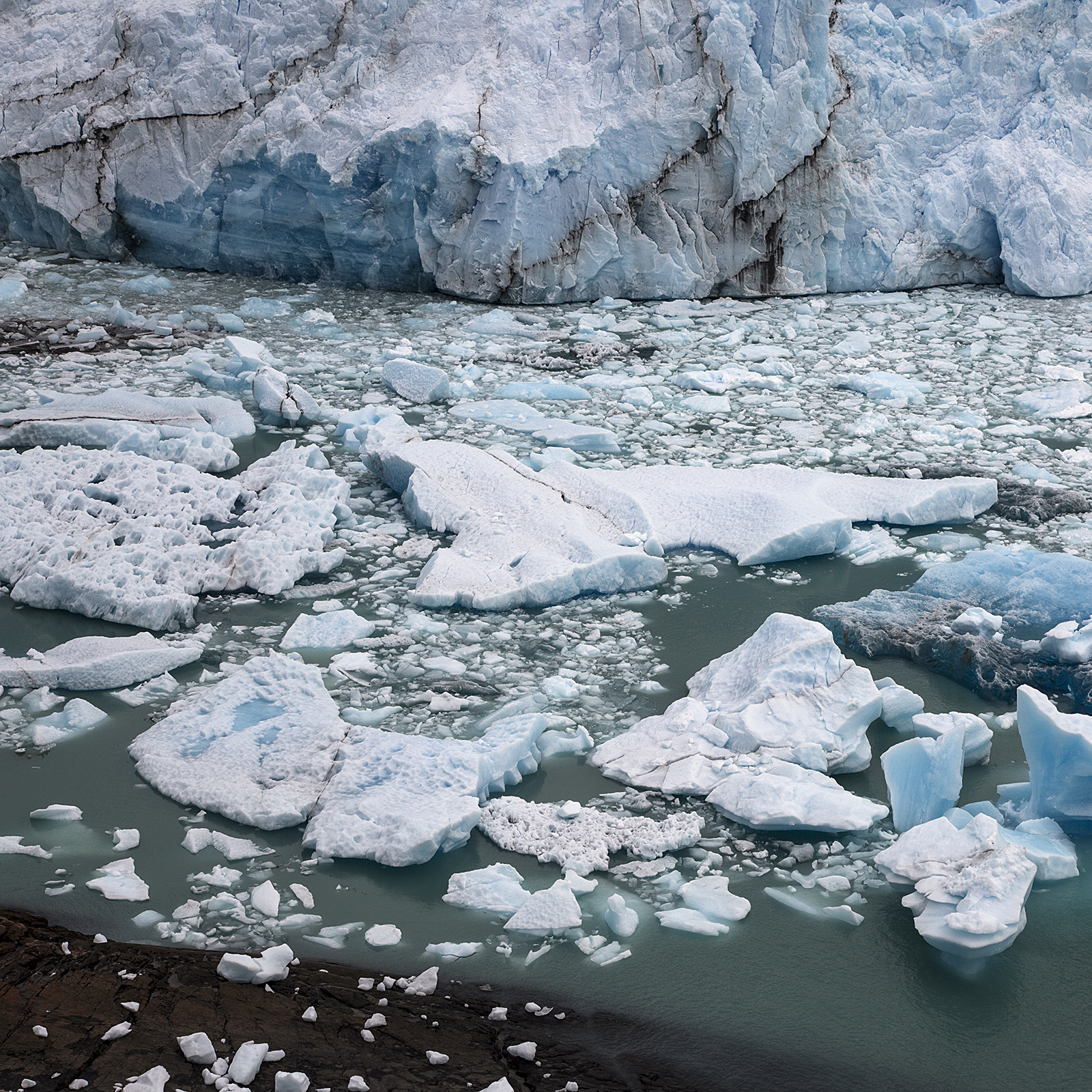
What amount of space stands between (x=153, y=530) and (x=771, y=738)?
6.27 feet

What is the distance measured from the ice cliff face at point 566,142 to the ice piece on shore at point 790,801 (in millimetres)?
4332

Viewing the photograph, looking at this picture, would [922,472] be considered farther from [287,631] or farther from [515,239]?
[515,239]

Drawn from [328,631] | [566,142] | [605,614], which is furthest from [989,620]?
[566,142]

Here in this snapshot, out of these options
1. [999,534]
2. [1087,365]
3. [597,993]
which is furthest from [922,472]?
[597,993]

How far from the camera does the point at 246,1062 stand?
1.66 m

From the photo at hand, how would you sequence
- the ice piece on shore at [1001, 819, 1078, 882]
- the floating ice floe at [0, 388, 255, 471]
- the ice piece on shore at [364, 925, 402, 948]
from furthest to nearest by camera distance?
1. the floating ice floe at [0, 388, 255, 471]
2. the ice piece on shore at [1001, 819, 1078, 882]
3. the ice piece on shore at [364, 925, 402, 948]

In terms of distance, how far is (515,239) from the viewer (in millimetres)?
Answer: 6055

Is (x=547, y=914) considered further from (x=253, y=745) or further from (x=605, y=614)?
(x=605, y=614)

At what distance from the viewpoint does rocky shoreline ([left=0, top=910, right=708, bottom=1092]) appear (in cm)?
167

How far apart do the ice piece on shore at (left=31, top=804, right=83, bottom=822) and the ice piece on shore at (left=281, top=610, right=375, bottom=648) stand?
748mm

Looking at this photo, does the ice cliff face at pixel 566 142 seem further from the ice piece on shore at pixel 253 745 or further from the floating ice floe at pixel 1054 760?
the floating ice floe at pixel 1054 760

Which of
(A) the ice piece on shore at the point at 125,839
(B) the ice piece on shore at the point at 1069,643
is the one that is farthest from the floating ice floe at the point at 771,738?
(A) the ice piece on shore at the point at 125,839

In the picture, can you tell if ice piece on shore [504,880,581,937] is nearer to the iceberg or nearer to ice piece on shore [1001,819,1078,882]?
the iceberg

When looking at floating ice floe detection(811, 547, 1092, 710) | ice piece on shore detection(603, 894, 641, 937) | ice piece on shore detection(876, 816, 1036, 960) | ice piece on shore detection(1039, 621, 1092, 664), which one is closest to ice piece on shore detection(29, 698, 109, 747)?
ice piece on shore detection(603, 894, 641, 937)
